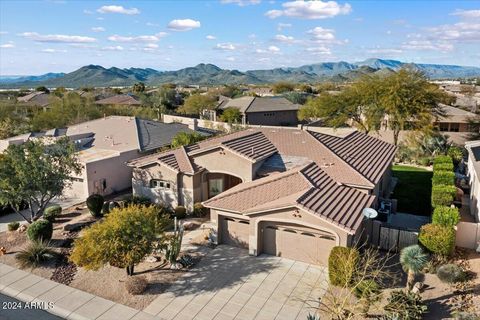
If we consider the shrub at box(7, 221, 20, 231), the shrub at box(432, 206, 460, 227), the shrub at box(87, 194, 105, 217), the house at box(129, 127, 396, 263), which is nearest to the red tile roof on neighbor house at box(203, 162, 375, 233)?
the house at box(129, 127, 396, 263)

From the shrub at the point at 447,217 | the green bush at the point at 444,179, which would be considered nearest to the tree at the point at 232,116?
the green bush at the point at 444,179

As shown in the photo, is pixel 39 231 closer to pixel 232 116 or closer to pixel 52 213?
pixel 52 213

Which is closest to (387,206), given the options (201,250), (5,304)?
(201,250)

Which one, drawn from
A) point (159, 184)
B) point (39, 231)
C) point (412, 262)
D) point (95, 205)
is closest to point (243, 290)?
point (412, 262)

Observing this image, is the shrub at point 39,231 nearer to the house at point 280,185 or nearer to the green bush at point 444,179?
the house at point 280,185

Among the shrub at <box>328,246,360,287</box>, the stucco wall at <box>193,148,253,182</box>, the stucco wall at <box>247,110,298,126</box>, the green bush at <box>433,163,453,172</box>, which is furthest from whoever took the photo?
the stucco wall at <box>247,110,298,126</box>

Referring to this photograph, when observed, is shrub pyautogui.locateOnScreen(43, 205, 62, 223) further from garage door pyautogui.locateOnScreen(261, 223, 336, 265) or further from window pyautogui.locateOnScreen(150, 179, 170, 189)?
garage door pyautogui.locateOnScreen(261, 223, 336, 265)
